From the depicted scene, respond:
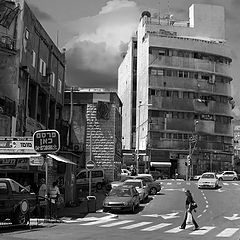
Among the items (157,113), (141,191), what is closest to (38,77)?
(141,191)

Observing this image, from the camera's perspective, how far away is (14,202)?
1842cm

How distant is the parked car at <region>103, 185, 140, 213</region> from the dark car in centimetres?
802

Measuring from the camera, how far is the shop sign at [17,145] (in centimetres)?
2366

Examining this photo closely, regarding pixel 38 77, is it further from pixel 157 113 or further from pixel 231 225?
pixel 157 113

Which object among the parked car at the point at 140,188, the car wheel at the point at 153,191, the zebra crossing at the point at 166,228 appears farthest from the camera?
the car wheel at the point at 153,191

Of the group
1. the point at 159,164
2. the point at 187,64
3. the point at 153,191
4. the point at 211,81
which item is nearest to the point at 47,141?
the point at 153,191

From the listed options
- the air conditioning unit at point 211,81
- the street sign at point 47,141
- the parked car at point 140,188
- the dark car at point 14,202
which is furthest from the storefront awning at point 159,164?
the dark car at point 14,202

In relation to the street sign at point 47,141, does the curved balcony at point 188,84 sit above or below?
above

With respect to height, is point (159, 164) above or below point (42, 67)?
below

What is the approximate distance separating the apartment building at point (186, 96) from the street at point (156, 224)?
1917 inches

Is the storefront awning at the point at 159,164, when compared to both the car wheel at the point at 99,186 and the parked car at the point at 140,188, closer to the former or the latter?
the car wheel at the point at 99,186

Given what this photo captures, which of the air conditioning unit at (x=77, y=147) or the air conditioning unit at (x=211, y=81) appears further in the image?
the air conditioning unit at (x=211, y=81)

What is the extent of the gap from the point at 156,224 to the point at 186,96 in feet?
227

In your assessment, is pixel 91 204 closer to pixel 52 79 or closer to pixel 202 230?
pixel 202 230
